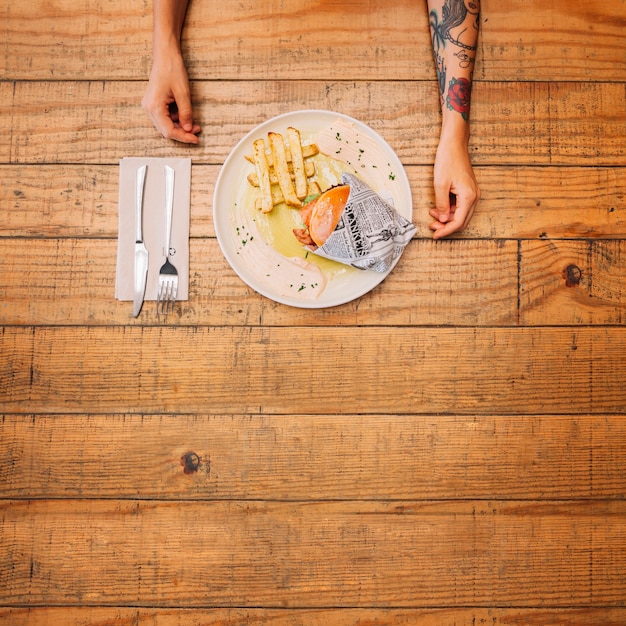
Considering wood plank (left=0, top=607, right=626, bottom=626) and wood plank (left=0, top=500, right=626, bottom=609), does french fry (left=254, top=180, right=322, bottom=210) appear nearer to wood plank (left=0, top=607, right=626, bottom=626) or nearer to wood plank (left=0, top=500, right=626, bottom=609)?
wood plank (left=0, top=500, right=626, bottom=609)

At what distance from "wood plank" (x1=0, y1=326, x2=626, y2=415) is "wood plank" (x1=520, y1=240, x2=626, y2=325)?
0.13 m

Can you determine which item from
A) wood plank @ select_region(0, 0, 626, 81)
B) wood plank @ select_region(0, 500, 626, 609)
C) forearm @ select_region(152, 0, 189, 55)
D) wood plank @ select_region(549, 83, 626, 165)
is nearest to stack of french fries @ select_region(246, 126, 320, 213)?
wood plank @ select_region(0, 0, 626, 81)

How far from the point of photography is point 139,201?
1.35m

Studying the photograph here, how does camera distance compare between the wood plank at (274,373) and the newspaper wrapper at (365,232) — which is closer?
the newspaper wrapper at (365,232)

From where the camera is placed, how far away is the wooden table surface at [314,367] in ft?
4.39

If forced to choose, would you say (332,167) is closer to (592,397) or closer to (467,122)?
(467,122)

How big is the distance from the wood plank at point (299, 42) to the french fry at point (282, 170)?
8.5 inches

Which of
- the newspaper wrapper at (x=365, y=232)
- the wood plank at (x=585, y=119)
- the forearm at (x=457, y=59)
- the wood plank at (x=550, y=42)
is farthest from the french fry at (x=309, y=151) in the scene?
the wood plank at (x=585, y=119)

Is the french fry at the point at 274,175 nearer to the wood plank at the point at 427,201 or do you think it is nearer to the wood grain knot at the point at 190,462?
the wood plank at the point at 427,201

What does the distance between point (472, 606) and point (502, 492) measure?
0.91ft

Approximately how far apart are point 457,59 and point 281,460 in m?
1.06

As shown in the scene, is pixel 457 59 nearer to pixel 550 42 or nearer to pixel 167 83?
pixel 550 42

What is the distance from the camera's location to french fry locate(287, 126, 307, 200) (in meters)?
1.30

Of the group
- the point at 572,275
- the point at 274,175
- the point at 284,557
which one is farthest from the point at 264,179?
the point at 284,557
